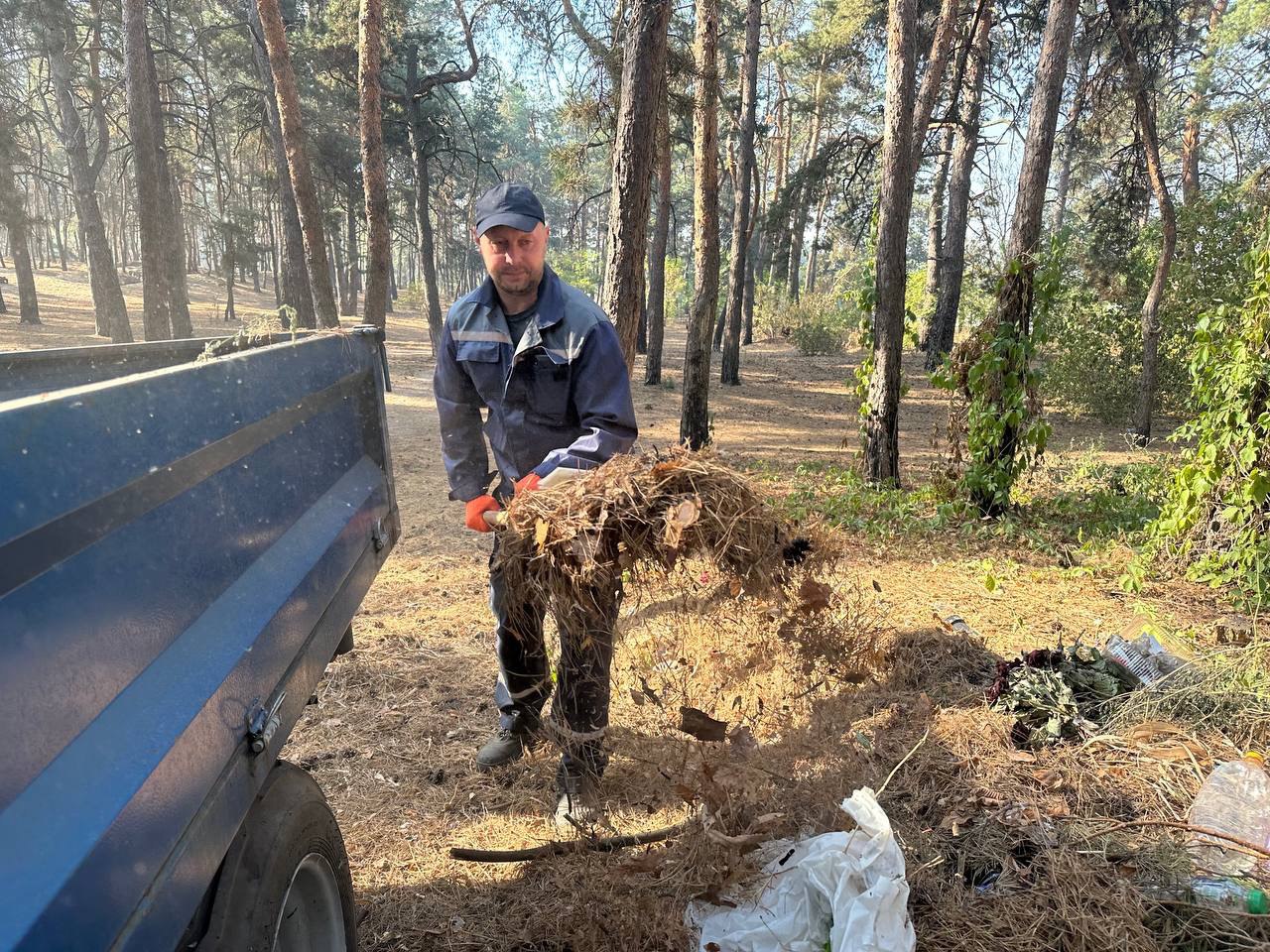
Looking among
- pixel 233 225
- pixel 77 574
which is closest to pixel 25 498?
pixel 77 574

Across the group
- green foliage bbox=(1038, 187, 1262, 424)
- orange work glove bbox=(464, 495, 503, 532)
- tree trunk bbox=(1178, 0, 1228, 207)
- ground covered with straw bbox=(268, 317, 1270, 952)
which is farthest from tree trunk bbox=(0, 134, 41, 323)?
tree trunk bbox=(1178, 0, 1228, 207)

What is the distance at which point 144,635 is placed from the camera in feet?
4.32

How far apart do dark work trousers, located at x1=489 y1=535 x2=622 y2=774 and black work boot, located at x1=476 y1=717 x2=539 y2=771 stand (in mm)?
12

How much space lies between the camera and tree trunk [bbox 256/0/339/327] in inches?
362

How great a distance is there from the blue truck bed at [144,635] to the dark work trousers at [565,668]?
76 centimetres

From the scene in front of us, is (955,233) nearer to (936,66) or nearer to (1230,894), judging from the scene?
(936,66)

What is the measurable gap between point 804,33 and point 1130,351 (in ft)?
45.1

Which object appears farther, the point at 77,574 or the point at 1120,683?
the point at 1120,683

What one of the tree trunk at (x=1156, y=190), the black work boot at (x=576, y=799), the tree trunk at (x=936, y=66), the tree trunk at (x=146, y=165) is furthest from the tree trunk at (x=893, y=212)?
the tree trunk at (x=146, y=165)

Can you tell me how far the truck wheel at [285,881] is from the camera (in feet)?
4.59

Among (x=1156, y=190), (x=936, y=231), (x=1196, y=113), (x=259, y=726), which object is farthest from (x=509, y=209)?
(x=1196, y=113)

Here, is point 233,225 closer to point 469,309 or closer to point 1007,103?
point 1007,103

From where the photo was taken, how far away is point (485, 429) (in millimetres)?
3148

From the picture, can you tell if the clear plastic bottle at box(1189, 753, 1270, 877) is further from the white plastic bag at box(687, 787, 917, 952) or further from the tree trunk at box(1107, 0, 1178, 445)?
the tree trunk at box(1107, 0, 1178, 445)
